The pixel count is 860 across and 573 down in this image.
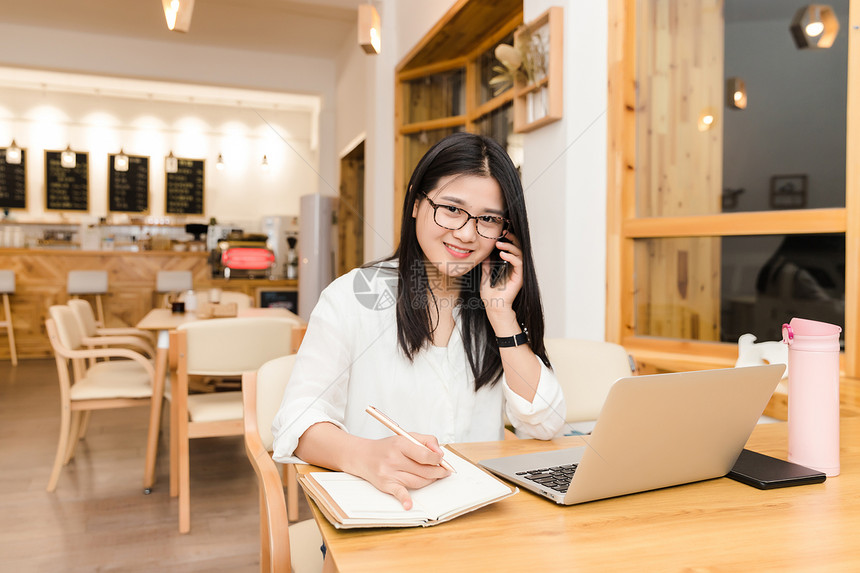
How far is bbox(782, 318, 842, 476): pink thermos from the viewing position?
3.11ft

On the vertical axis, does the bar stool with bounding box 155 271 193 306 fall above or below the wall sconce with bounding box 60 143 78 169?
below

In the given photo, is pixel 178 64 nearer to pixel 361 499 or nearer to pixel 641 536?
pixel 361 499

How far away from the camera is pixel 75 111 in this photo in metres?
8.46

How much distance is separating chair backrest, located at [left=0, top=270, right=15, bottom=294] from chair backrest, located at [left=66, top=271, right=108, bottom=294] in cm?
49

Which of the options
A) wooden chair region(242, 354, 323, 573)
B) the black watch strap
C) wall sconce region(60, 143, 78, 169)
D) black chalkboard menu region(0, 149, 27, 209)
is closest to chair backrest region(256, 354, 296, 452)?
wooden chair region(242, 354, 323, 573)

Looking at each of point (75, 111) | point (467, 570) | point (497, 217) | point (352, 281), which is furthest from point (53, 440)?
point (75, 111)

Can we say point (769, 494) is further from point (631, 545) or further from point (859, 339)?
point (859, 339)

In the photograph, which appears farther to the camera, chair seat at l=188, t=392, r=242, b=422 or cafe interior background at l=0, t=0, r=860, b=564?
chair seat at l=188, t=392, r=242, b=422

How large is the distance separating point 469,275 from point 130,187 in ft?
28.5

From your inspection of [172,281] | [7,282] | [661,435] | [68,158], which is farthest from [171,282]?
[661,435]

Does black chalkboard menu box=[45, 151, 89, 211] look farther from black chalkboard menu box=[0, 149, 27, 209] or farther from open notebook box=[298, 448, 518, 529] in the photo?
open notebook box=[298, 448, 518, 529]

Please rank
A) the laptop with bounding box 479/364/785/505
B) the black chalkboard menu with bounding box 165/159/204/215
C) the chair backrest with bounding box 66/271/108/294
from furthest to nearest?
the black chalkboard menu with bounding box 165/159/204/215 < the chair backrest with bounding box 66/271/108/294 < the laptop with bounding box 479/364/785/505

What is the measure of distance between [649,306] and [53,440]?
11.0ft

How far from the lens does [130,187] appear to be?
8.69 m
